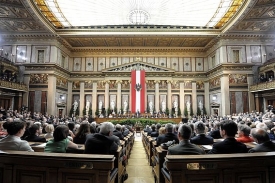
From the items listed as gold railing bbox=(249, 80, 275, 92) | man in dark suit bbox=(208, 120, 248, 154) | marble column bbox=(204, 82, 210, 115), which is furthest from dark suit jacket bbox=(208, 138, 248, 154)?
marble column bbox=(204, 82, 210, 115)

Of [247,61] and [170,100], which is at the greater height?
[247,61]

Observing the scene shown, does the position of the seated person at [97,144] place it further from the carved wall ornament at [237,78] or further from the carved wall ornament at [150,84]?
the carved wall ornament at [150,84]

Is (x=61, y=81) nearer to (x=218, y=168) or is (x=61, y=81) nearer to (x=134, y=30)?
(x=134, y=30)

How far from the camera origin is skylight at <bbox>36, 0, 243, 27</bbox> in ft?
65.0

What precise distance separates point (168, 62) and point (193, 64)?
3.74m

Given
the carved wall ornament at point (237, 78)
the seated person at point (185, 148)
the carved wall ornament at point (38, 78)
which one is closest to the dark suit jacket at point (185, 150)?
the seated person at point (185, 148)

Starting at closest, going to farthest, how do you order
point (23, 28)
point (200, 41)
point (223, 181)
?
point (223, 181) < point (23, 28) < point (200, 41)

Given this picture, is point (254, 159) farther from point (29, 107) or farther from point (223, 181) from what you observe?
point (29, 107)

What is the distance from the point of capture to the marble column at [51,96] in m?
21.7

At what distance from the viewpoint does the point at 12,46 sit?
22.7m

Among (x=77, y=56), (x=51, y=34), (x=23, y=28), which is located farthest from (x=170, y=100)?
(x=23, y=28)

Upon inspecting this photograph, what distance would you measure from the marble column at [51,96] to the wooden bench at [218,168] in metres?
22.0

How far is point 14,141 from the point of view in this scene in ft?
10.5

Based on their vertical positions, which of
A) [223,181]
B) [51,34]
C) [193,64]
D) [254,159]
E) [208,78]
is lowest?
[223,181]
